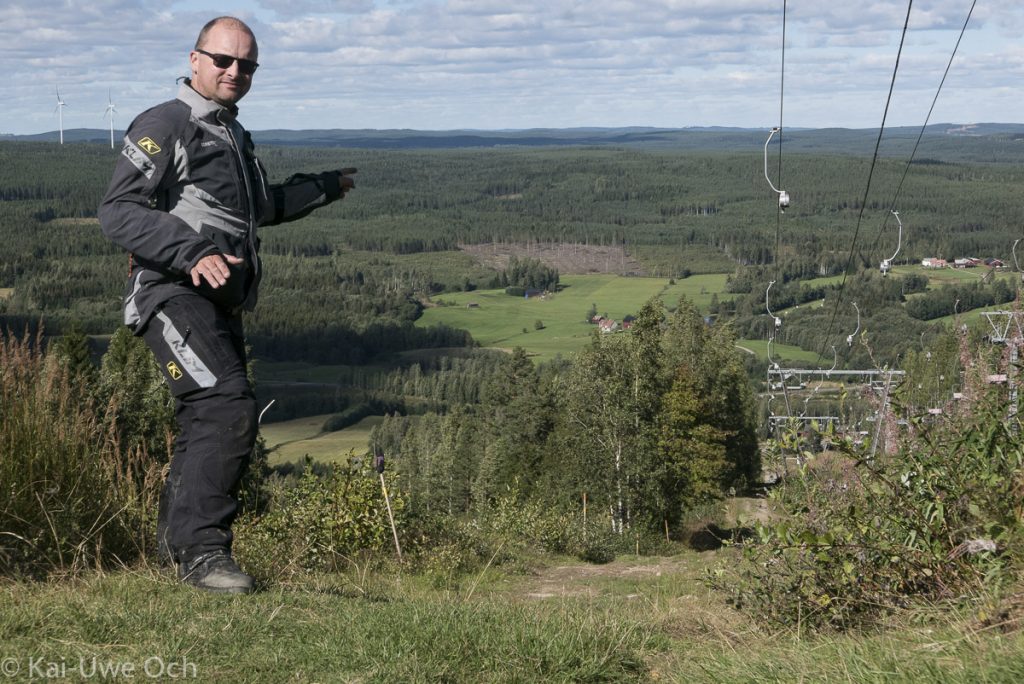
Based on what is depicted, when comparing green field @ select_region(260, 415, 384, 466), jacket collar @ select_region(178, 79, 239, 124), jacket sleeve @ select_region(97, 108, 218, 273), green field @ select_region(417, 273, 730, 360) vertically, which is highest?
jacket collar @ select_region(178, 79, 239, 124)

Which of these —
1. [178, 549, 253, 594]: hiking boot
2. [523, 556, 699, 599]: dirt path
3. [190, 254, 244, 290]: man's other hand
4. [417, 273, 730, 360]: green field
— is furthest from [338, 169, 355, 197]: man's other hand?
[417, 273, 730, 360]: green field

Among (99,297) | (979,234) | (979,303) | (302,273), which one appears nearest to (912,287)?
(979,303)

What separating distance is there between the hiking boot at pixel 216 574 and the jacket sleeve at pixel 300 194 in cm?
159

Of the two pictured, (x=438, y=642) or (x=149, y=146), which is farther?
(x=149, y=146)

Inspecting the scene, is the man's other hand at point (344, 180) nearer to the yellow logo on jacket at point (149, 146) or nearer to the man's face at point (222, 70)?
the man's face at point (222, 70)

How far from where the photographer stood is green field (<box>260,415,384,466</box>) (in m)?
86.2

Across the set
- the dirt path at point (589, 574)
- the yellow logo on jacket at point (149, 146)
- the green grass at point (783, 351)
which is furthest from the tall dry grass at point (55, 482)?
the green grass at point (783, 351)

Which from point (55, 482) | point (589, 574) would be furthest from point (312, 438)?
point (55, 482)

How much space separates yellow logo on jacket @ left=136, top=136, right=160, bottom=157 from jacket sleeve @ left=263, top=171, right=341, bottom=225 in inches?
27.6

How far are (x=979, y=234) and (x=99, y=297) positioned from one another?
109 metres

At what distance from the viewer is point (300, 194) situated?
5.68 m

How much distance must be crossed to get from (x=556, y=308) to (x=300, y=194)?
146m

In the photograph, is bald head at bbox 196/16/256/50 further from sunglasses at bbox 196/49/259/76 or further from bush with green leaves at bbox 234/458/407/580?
bush with green leaves at bbox 234/458/407/580

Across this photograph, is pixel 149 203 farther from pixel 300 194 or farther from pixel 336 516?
pixel 336 516
